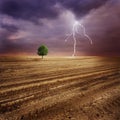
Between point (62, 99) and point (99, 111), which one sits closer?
point (99, 111)

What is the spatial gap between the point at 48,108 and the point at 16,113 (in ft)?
3.41

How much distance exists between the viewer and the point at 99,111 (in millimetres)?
4648

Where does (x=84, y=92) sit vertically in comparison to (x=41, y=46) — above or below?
below

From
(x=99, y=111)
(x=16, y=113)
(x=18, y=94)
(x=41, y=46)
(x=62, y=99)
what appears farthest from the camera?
(x=41, y=46)

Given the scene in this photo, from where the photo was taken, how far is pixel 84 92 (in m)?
6.76

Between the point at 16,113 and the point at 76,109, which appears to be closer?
the point at 16,113

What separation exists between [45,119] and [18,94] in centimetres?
253

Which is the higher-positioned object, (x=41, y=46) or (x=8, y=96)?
(x=41, y=46)

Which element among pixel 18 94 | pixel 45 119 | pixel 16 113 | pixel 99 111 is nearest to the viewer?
pixel 45 119

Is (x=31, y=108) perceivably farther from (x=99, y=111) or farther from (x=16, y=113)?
(x=99, y=111)

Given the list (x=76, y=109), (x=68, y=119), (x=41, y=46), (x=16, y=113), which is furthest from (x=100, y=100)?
(x=41, y=46)

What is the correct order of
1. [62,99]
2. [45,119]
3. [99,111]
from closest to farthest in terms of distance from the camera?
[45,119] → [99,111] → [62,99]

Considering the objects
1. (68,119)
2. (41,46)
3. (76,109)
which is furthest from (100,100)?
(41,46)

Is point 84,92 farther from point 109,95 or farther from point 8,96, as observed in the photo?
point 8,96
